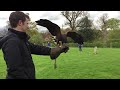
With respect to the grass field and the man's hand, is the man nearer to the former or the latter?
the man's hand

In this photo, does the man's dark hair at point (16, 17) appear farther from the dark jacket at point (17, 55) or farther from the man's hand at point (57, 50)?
the man's hand at point (57, 50)

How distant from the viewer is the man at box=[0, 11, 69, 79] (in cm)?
321

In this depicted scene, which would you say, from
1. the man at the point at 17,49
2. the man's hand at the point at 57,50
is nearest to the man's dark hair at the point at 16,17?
the man at the point at 17,49

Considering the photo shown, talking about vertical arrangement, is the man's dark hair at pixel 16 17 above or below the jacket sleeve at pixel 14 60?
above

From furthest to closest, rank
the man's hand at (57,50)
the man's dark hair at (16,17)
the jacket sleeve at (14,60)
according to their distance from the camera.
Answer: the man's hand at (57,50), the man's dark hair at (16,17), the jacket sleeve at (14,60)

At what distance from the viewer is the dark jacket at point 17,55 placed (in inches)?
126

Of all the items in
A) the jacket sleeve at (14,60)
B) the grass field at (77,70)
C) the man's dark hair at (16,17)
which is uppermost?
the man's dark hair at (16,17)

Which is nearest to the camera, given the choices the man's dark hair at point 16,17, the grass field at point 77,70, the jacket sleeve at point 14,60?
the jacket sleeve at point 14,60

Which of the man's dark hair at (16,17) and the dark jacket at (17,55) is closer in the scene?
the dark jacket at (17,55)

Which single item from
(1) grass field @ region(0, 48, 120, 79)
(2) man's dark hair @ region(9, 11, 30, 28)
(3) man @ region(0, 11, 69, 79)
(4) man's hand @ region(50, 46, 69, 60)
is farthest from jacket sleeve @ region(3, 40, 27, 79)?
(1) grass field @ region(0, 48, 120, 79)

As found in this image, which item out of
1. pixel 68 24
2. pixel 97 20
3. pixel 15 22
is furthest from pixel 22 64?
pixel 97 20
